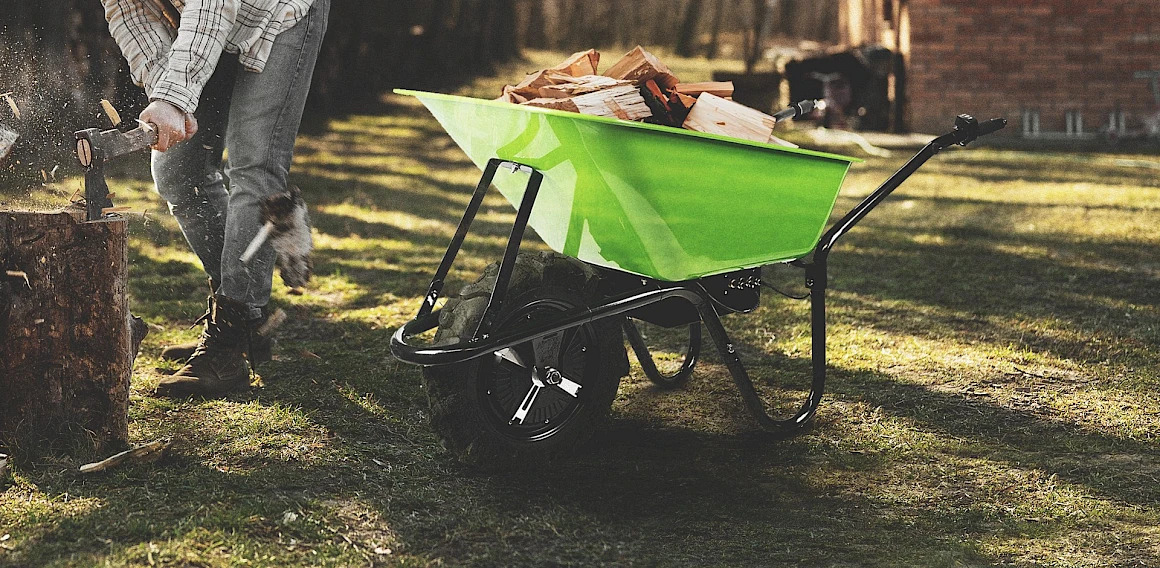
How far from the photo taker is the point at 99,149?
7.56 feet

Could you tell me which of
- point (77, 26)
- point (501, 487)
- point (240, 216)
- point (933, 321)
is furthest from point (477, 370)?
point (77, 26)

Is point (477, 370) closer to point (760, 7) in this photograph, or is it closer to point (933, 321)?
point (933, 321)

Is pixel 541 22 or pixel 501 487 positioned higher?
pixel 541 22

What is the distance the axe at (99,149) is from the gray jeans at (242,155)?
17.4 inches

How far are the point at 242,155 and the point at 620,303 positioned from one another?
3.76 feet

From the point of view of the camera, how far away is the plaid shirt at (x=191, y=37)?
2484mm

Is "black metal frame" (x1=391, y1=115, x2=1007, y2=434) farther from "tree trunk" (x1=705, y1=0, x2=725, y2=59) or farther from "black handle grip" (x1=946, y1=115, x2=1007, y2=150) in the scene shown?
"tree trunk" (x1=705, y1=0, x2=725, y2=59)

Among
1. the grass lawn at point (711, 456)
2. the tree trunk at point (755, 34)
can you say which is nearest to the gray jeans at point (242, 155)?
the grass lawn at point (711, 456)

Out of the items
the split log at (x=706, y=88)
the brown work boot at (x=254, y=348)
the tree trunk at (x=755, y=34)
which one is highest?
the tree trunk at (x=755, y=34)

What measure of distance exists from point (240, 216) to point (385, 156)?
18.6ft

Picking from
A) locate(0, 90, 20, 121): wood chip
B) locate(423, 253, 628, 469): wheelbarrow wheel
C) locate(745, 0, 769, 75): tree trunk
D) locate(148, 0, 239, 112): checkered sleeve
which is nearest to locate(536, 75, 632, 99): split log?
locate(423, 253, 628, 469): wheelbarrow wheel

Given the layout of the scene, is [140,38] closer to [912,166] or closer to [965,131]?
[912,166]

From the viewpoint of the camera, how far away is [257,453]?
259 centimetres

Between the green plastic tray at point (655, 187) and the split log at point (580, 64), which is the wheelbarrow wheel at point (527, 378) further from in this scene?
the split log at point (580, 64)
